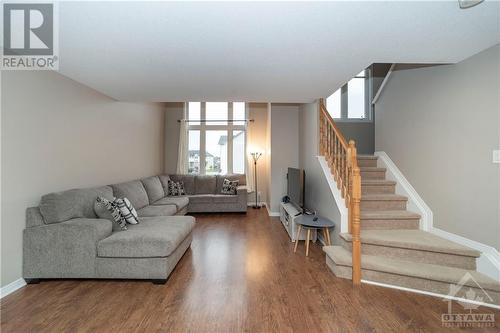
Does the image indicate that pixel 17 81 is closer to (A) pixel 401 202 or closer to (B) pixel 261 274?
(B) pixel 261 274

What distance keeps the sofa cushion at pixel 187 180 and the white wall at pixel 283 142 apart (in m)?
2.20

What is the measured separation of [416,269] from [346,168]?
4.22ft

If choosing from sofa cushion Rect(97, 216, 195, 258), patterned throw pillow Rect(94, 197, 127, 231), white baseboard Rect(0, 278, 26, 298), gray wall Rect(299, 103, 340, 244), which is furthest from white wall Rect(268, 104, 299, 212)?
white baseboard Rect(0, 278, 26, 298)

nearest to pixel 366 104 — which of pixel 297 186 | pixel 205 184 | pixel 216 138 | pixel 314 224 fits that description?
pixel 297 186

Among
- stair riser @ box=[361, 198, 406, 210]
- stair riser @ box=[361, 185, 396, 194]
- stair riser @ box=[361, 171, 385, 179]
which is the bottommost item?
stair riser @ box=[361, 198, 406, 210]

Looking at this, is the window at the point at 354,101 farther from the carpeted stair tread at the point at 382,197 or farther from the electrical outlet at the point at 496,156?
the electrical outlet at the point at 496,156

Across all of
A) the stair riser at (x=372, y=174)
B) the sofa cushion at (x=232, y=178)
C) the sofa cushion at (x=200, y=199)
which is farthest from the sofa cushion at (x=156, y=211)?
the stair riser at (x=372, y=174)

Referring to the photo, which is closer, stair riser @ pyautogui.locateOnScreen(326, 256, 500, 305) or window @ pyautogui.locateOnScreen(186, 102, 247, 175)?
stair riser @ pyautogui.locateOnScreen(326, 256, 500, 305)

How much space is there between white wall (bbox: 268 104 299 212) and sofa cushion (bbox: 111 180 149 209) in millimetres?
2670

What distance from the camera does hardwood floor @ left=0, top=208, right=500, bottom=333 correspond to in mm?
1823

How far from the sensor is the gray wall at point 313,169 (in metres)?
3.37

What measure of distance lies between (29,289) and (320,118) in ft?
13.8

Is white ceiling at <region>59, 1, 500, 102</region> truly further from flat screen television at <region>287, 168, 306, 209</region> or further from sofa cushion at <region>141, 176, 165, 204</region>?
sofa cushion at <region>141, 176, 165, 204</region>

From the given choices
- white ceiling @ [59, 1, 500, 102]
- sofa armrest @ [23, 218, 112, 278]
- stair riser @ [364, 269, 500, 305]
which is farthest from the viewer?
sofa armrest @ [23, 218, 112, 278]
